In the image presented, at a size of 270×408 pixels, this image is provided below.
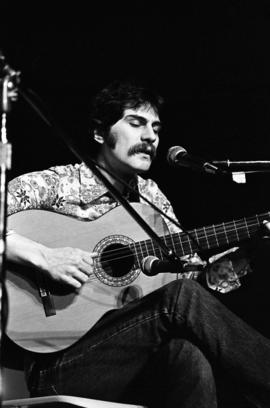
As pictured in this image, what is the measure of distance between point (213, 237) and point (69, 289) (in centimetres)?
60

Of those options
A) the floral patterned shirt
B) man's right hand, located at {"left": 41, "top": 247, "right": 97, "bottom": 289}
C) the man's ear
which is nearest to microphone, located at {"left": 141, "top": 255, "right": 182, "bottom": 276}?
man's right hand, located at {"left": 41, "top": 247, "right": 97, "bottom": 289}

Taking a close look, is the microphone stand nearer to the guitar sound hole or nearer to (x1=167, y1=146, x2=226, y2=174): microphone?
(x1=167, y1=146, x2=226, y2=174): microphone

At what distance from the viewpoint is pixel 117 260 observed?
222 centimetres

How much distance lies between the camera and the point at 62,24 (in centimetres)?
287

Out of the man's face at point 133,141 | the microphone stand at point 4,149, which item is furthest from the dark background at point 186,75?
Answer: the microphone stand at point 4,149

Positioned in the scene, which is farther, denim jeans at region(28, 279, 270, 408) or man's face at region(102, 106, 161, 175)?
man's face at region(102, 106, 161, 175)

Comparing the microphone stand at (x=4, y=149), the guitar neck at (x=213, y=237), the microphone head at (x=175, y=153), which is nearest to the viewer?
the microphone stand at (x=4, y=149)

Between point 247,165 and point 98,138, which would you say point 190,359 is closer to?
point 247,165

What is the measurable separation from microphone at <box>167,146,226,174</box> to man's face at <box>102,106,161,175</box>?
21.5 inches

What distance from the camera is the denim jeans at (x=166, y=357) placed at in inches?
70.3

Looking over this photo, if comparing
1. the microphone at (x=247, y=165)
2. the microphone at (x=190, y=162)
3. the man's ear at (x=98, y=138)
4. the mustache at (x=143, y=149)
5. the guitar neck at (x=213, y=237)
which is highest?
the man's ear at (x=98, y=138)

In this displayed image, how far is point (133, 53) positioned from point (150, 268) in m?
1.54

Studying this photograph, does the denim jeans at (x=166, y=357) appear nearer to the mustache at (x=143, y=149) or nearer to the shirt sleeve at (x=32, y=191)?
the shirt sleeve at (x=32, y=191)

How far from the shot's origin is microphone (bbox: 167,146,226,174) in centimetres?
187
